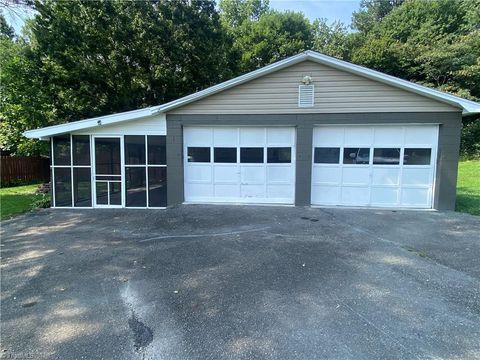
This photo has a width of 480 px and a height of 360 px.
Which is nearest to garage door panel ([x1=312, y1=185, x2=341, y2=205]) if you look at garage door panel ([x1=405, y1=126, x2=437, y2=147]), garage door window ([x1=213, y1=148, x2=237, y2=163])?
garage door panel ([x1=405, y1=126, x2=437, y2=147])

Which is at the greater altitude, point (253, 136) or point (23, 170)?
point (253, 136)

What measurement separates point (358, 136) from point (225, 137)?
420 centimetres

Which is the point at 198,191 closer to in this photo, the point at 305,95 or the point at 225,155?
the point at 225,155

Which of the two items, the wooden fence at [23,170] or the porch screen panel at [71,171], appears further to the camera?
the wooden fence at [23,170]

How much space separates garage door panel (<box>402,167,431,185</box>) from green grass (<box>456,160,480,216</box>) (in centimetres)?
131

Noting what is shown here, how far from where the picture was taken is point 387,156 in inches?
346

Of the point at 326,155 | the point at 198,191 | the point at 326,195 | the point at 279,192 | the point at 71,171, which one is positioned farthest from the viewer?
the point at 198,191

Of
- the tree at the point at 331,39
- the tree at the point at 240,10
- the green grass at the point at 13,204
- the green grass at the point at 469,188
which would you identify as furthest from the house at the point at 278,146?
the tree at the point at 240,10

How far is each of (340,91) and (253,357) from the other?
803 cm

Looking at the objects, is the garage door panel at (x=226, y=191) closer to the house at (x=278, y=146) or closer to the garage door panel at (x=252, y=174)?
the house at (x=278, y=146)

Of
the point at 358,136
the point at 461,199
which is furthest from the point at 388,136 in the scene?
the point at 461,199

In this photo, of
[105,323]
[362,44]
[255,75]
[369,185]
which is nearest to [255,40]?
[362,44]

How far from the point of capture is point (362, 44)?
80.4ft

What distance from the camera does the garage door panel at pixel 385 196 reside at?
892cm
